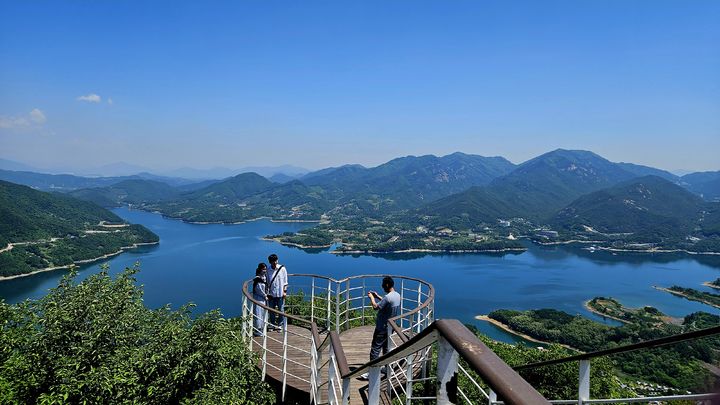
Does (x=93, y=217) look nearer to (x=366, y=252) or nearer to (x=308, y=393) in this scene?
(x=366, y=252)

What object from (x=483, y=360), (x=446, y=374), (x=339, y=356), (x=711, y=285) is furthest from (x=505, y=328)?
(x=483, y=360)

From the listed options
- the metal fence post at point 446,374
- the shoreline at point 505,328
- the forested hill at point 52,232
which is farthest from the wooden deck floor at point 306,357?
the forested hill at point 52,232

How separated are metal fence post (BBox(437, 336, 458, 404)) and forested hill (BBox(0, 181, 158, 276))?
94137 millimetres

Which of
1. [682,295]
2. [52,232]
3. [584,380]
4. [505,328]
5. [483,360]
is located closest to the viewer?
[483,360]

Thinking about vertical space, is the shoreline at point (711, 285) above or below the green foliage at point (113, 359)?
below

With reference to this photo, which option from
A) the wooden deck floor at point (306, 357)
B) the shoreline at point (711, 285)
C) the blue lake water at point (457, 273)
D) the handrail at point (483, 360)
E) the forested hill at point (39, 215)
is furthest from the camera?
the forested hill at point (39, 215)

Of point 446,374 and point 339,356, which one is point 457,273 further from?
point 446,374

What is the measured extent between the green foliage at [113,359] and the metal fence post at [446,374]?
4365 mm

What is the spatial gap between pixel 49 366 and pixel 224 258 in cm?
8665

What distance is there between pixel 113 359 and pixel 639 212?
18994 centimetres

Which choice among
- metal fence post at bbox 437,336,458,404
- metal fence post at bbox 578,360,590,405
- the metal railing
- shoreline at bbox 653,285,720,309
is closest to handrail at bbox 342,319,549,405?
metal fence post at bbox 437,336,458,404

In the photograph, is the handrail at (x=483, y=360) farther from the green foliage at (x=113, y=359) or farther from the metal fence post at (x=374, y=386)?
the green foliage at (x=113, y=359)

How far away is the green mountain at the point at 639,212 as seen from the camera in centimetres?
13950

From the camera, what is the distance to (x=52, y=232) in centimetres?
10169
